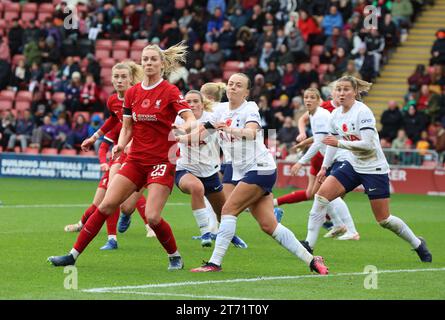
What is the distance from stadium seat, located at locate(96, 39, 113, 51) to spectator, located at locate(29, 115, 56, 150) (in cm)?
418

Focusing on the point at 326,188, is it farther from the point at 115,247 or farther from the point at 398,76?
the point at 398,76

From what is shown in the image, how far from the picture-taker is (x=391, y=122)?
91.6ft

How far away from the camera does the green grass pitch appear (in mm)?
9977

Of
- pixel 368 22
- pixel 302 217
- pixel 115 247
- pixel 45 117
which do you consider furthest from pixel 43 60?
pixel 115 247

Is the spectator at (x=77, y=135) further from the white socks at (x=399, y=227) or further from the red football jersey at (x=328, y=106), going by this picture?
the white socks at (x=399, y=227)

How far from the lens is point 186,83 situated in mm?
31562

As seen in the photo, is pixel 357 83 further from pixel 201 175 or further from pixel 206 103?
pixel 201 175

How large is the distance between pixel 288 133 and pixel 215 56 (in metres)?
4.61

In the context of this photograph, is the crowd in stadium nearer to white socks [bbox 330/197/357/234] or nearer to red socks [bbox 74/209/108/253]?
white socks [bbox 330/197/357/234]

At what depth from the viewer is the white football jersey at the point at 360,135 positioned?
12703 millimetres

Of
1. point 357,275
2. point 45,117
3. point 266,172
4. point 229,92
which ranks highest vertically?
point 229,92

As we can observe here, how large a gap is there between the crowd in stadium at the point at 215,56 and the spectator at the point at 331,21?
0.03 meters

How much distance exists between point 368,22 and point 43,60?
440 inches

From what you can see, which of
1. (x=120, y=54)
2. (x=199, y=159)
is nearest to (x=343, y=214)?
(x=199, y=159)
